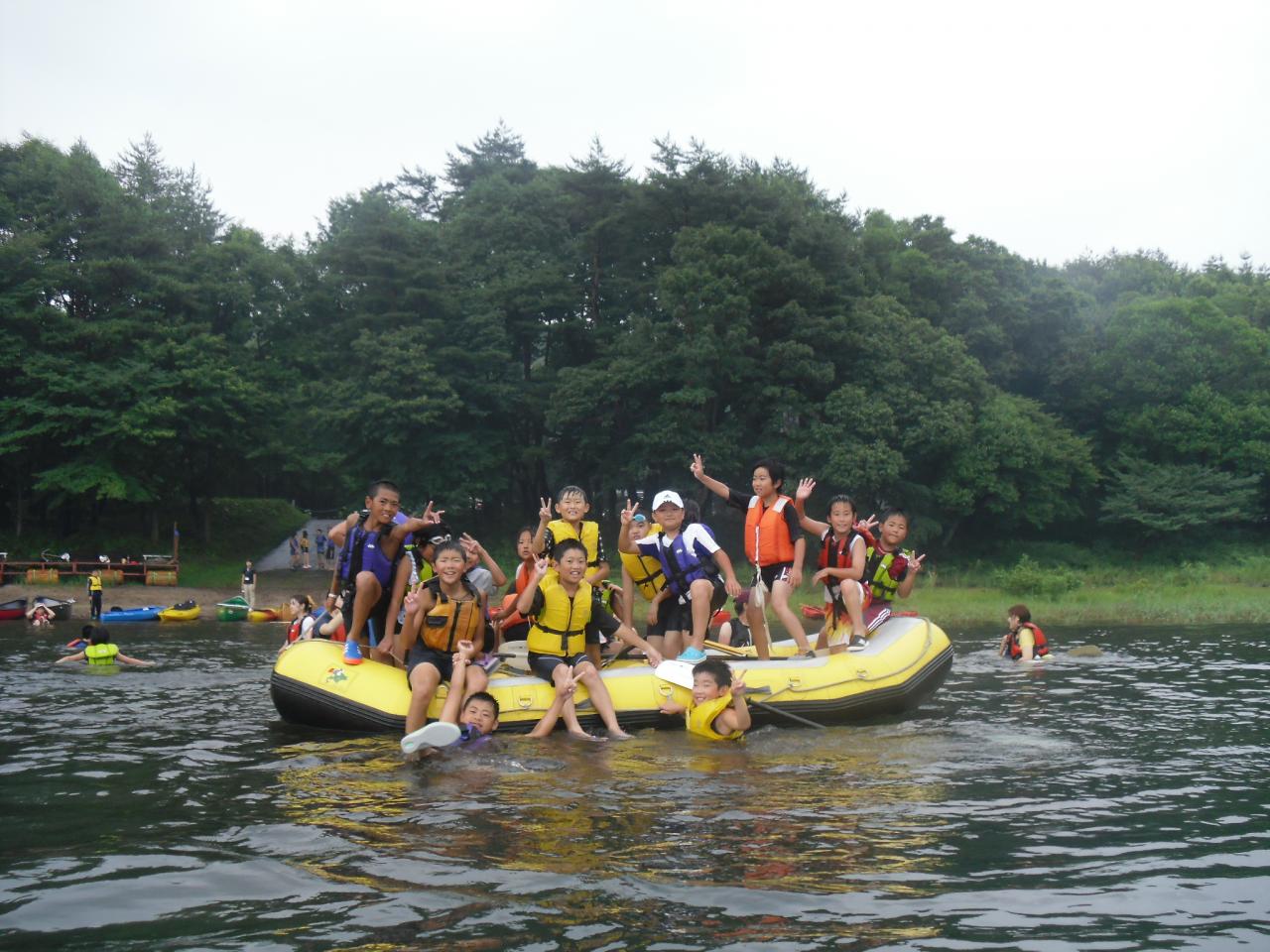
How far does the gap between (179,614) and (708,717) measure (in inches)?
709

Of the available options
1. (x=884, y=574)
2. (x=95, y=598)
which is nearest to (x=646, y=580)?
(x=884, y=574)

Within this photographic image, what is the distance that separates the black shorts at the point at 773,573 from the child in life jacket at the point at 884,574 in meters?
0.94

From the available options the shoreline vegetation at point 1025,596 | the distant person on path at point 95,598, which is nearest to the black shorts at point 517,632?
the shoreline vegetation at point 1025,596

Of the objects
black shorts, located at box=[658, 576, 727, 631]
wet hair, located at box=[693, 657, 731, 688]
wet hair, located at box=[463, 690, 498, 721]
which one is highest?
black shorts, located at box=[658, 576, 727, 631]

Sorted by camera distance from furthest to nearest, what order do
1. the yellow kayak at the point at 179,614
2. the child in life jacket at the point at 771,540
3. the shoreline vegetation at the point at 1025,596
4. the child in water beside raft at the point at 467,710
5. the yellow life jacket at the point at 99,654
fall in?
the yellow kayak at the point at 179,614 < the shoreline vegetation at the point at 1025,596 < the yellow life jacket at the point at 99,654 < the child in life jacket at the point at 771,540 < the child in water beside raft at the point at 467,710

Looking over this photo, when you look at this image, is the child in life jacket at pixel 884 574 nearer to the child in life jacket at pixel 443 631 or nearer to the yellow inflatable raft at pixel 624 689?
the yellow inflatable raft at pixel 624 689

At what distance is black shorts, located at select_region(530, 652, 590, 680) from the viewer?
882 cm

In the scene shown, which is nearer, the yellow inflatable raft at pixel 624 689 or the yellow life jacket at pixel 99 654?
the yellow inflatable raft at pixel 624 689

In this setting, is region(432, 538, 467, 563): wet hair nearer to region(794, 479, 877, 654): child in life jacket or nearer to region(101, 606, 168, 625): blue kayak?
region(794, 479, 877, 654): child in life jacket

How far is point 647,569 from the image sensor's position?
9.68 m

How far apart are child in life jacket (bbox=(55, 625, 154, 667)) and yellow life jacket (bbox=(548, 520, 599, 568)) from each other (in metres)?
7.74

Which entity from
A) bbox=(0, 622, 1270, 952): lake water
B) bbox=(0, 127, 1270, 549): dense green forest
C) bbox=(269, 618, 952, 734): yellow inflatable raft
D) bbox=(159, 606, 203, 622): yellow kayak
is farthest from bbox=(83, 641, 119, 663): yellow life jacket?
bbox=(0, 127, 1270, 549): dense green forest

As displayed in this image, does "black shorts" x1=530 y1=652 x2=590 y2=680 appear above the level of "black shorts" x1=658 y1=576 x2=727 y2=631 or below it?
below

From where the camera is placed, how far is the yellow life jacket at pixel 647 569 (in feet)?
31.5
